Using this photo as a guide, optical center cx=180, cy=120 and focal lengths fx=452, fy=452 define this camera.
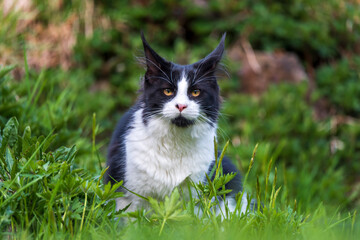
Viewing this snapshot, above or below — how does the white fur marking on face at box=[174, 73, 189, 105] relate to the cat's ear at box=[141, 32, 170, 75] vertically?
below

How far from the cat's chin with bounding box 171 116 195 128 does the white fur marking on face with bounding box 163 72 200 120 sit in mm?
36

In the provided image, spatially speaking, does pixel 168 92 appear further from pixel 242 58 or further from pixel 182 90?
pixel 242 58

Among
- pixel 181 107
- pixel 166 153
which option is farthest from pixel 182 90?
pixel 166 153

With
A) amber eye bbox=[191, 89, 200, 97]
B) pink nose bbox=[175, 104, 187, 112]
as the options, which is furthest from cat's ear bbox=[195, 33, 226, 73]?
pink nose bbox=[175, 104, 187, 112]

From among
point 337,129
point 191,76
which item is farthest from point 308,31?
point 191,76

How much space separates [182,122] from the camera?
103 inches

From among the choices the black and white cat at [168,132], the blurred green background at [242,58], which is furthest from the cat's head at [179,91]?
the blurred green background at [242,58]

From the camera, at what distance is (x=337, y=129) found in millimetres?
6039

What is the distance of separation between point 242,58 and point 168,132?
3911 mm

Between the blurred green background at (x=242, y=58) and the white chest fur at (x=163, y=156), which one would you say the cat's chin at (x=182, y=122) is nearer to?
the white chest fur at (x=163, y=156)

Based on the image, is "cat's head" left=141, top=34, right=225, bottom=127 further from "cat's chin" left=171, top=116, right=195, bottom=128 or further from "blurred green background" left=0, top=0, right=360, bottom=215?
"blurred green background" left=0, top=0, right=360, bottom=215

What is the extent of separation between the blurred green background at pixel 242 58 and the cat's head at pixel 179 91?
7.73 feet

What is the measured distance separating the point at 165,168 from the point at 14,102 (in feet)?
4.34

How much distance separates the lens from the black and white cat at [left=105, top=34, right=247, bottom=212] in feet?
8.43
